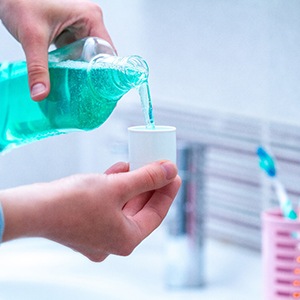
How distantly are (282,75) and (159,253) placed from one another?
1.32 feet

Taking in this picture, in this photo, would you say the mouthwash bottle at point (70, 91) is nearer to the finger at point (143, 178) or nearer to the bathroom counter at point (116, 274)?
the finger at point (143, 178)

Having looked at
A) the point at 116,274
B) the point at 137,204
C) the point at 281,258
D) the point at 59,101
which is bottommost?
the point at 116,274

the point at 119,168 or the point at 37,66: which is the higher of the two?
the point at 37,66

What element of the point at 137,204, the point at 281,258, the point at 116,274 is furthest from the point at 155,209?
the point at 116,274

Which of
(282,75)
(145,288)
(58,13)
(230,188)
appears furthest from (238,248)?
(58,13)

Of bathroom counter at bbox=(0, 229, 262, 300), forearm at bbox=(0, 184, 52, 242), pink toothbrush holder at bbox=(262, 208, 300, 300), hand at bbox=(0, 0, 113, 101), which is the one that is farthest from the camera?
bathroom counter at bbox=(0, 229, 262, 300)

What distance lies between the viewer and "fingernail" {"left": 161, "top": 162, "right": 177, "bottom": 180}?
691 millimetres

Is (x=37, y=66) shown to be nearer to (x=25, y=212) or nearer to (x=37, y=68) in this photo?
(x=37, y=68)

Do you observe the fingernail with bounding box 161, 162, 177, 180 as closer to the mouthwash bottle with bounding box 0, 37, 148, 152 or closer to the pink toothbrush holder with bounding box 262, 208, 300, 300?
the mouthwash bottle with bounding box 0, 37, 148, 152

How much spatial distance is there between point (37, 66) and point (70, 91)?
0.04 metres

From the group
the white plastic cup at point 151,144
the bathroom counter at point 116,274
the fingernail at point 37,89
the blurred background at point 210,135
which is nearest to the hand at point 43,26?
the fingernail at point 37,89

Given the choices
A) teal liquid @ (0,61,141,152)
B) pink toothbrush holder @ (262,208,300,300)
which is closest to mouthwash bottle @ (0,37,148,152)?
teal liquid @ (0,61,141,152)

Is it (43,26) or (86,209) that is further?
(43,26)

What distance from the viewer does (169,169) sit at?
2.27 ft
